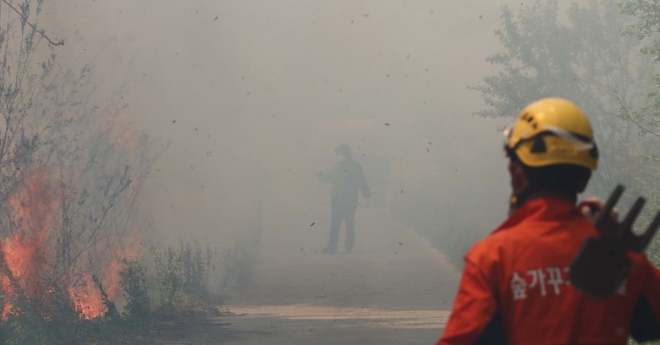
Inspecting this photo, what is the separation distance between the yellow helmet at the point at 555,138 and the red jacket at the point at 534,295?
13cm

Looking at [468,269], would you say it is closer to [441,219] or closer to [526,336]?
[526,336]

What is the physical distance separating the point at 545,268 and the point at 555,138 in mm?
367

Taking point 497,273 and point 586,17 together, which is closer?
point 497,273

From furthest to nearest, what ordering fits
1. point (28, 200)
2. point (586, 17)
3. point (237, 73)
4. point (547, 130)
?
point (237, 73)
point (586, 17)
point (28, 200)
point (547, 130)

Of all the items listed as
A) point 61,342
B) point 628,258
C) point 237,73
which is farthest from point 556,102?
point 237,73

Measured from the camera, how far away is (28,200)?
11.8 metres

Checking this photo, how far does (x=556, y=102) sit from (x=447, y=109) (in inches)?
2206

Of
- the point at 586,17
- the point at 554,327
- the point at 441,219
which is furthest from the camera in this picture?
the point at 441,219

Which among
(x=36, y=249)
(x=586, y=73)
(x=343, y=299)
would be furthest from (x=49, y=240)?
(x=586, y=73)

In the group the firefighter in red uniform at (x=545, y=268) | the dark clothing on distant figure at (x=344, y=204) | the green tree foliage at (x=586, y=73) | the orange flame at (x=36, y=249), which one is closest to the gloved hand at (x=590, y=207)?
the firefighter in red uniform at (x=545, y=268)

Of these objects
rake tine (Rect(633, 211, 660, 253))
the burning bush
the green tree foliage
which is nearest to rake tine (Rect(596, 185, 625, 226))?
rake tine (Rect(633, 211, 660, 253))

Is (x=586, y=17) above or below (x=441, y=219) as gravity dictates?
above

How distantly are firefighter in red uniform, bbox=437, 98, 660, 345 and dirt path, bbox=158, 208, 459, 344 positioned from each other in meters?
7.45

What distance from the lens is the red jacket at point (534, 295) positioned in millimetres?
2162
